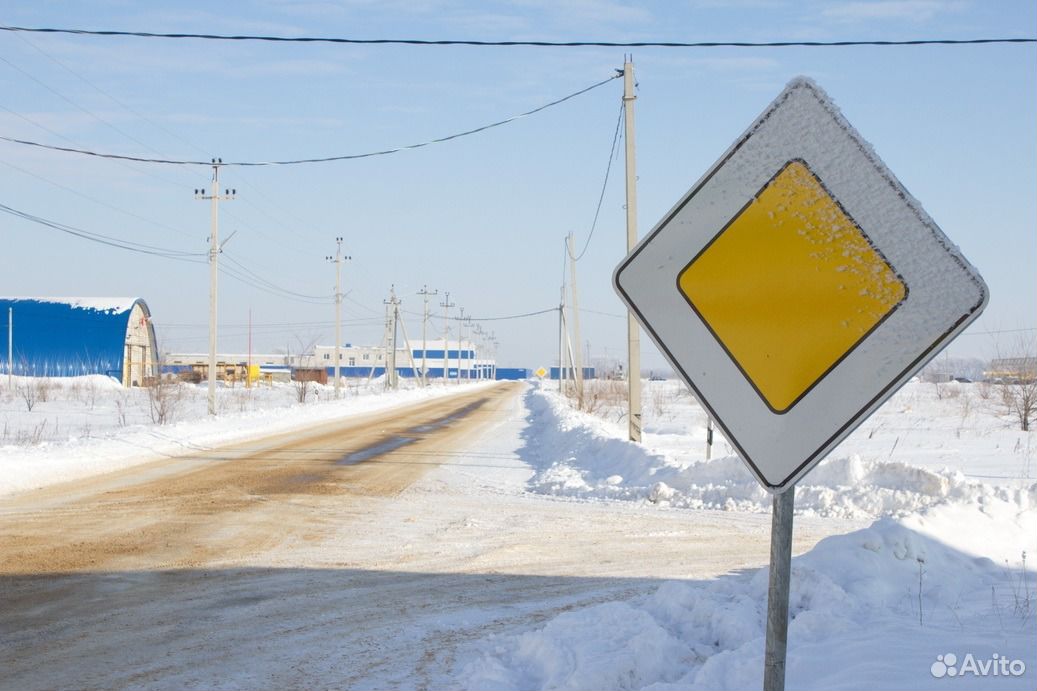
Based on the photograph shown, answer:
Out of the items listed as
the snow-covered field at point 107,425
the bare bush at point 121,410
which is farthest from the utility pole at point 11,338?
the bare bush at point 121,410

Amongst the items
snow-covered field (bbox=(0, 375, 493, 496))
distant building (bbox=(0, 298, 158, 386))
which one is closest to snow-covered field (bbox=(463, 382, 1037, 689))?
snow-covered field (bbox=(0, 375, 493, 496))

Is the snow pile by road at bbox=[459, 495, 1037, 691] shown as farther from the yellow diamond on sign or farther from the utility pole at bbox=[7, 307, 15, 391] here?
the utility pole at bbox=[7, 307, 15, 391]

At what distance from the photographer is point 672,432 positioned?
29.8m

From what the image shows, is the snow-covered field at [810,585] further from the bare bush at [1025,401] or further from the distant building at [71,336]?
the distant building at [71,336]

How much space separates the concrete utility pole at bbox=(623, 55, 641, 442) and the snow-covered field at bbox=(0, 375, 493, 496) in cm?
968

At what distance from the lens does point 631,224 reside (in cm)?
2023

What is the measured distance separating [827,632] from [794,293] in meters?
3.63

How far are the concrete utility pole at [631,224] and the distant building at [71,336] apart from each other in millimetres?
50779

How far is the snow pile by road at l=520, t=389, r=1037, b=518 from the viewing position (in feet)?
40.0

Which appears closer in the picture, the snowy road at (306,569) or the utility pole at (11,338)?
the snowy road at (306,569)

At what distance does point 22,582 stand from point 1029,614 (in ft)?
23.9

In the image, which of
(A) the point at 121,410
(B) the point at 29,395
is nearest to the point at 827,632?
(A) the point at 121,410

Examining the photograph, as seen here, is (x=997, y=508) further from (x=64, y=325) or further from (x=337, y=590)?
(x=64, y=325)

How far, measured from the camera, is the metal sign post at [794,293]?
2.32 metres
